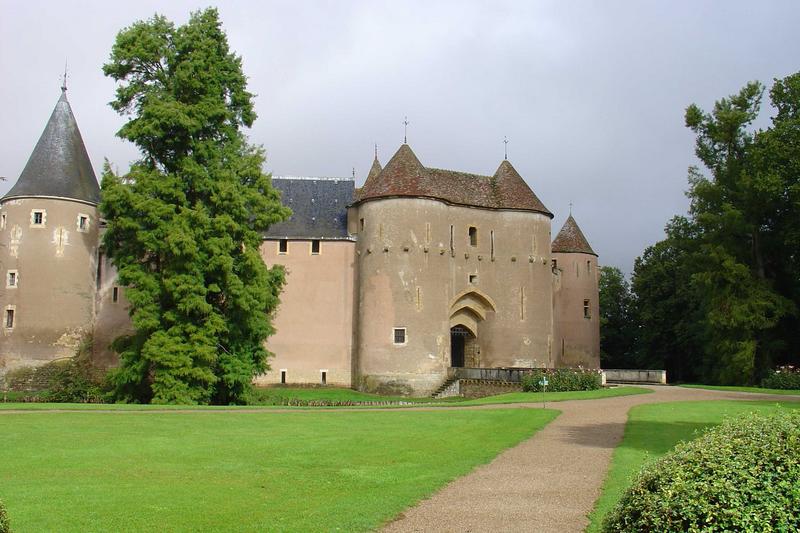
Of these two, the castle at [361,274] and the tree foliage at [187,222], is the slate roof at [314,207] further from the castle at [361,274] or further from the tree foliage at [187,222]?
the tree foliage at [187,222]

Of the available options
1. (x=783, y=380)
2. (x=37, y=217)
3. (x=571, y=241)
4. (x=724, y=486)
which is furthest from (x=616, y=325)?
(x=724, y=486)

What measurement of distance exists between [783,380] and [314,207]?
1005 inches

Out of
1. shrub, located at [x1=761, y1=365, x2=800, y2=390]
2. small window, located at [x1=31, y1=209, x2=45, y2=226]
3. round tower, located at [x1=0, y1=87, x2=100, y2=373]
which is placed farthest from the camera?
small window, located at [x1=31, y1=209, x2=45, y2=226]

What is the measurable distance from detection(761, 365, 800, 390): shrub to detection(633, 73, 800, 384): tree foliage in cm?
332

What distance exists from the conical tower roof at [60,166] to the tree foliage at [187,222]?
839 cm

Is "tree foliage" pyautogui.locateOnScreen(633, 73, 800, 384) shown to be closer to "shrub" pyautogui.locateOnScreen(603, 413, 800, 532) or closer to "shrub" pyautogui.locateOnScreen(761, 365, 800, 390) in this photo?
"shrub" pyautogui.locateOnScreen(761, 365, 800, 390)

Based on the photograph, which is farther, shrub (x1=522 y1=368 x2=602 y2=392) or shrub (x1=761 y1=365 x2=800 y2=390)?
shrub (x1=761 y1=365 x2=800 y2=390)

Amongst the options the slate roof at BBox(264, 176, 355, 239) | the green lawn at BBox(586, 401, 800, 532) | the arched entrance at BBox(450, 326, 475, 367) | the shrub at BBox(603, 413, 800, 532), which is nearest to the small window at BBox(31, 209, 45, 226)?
the slate roof at BBox(264, 176, 355, 239)

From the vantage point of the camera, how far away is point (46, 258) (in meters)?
35.3

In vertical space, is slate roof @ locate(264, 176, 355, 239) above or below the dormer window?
above

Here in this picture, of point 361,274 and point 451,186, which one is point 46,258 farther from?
point 451,186

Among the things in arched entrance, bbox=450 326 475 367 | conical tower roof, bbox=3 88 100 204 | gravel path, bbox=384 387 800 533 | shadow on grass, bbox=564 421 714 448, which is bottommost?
gravel path, bbox=384 387 800 533

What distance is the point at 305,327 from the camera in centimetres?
4159

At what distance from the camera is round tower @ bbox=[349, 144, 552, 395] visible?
1526 inches
